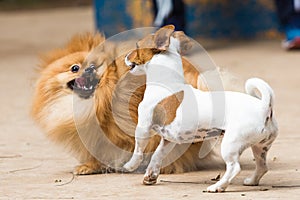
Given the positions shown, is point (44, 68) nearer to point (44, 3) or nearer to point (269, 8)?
point (269, 8)

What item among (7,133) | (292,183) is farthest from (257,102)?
(7,133)

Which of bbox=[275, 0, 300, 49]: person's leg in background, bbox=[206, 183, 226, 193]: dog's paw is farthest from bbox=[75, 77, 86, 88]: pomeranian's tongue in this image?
bbox=[275, 0, 300, 49]: person's leg in background

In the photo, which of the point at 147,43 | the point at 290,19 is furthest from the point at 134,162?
the point at 290,19

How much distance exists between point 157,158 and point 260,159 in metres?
0.43

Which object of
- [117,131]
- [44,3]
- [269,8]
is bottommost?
[44,3]

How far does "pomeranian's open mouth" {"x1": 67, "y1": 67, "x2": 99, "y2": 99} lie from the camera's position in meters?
4.10

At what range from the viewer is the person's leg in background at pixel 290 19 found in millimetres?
8688

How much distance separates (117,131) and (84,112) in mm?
172

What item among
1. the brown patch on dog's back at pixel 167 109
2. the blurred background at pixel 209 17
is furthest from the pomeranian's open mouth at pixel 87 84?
the blurred background at pixel 209 17

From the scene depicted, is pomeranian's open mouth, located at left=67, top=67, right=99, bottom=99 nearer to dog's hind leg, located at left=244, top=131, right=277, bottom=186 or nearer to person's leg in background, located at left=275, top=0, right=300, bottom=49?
dog's hind leg, located at left=244, top=131, right=277, bottom=186

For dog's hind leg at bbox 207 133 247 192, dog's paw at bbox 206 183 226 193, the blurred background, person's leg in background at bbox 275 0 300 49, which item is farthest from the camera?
the blurred background

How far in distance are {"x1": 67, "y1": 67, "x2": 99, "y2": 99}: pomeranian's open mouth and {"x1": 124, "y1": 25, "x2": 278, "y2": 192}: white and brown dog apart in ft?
0.93

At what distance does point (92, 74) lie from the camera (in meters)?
4.12

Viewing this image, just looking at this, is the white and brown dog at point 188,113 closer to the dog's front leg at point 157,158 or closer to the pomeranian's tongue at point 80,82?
the dog's front leg at point 157,158
